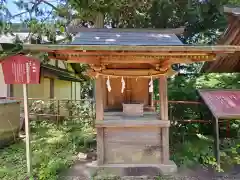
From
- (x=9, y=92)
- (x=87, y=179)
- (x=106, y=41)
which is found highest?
(x=106, y=41)

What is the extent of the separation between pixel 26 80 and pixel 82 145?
9.96 ft

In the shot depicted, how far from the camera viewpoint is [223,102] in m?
5.60

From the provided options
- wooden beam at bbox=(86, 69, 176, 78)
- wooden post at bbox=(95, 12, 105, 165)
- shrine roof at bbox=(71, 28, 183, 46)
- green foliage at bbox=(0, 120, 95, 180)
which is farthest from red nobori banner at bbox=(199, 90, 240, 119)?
green foliage at bbox=(0, 120, 95, 180)

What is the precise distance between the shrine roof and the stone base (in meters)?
2.60

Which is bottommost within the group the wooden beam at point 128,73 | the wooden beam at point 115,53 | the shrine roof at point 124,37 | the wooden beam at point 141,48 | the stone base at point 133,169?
the stone base at point 133,169

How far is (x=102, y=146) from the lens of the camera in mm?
5359

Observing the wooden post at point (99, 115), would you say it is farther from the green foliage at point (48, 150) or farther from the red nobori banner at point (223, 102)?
the red nobori banner at point (223, 102)

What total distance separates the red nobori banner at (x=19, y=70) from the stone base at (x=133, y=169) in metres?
2.24

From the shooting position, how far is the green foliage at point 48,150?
5.18 metres

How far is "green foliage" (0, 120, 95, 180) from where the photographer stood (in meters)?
5.18

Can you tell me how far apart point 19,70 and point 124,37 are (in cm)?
246

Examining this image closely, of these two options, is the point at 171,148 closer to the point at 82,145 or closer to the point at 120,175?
the point at 120,175

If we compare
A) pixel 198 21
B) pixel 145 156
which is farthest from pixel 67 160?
pixel 198 21

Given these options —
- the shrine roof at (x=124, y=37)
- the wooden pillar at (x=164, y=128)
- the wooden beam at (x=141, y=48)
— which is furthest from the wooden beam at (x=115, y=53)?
the wooden pillar at (x=164, y=128)
